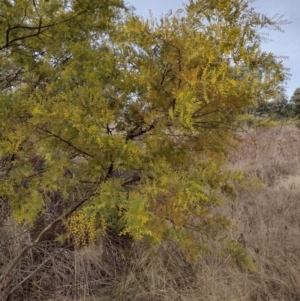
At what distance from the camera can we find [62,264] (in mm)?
3016

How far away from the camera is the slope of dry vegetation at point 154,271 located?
2645mm

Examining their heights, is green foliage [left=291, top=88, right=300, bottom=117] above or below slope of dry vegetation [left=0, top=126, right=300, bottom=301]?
above

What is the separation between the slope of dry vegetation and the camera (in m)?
2.64

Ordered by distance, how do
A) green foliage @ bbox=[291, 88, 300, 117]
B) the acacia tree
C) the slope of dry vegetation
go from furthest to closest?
green foliage @ bbox=[291, 88, 300, 117] → the slope of dry vegetation → the acacia tree

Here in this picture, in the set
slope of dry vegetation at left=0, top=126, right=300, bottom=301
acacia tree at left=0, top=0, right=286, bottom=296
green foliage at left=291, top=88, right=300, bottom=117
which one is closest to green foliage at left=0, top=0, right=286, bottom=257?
acacia tree at left=0, top=0, right=286, bottom=296

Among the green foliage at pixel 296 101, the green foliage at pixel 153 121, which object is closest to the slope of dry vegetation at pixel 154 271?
the green foliage at pixel 153 121

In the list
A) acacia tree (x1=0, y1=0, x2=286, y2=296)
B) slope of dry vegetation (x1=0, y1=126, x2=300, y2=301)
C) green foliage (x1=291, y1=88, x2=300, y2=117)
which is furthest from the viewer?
green foliage (x1=291, y1=88, x2=300, y2=117)

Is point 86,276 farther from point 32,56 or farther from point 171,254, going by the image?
point 32,56

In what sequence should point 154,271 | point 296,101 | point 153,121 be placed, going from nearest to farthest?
1. point 153,121
2. point 154,271
3. point 296,101

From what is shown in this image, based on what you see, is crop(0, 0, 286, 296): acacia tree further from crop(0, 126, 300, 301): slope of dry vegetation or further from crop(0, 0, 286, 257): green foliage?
crop(0, 126, 300, 301): slope of dry vegetation

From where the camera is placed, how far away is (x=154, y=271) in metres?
2.88

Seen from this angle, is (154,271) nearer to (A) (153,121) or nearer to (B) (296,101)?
(A) (153,121)

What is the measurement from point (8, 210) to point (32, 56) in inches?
56.4

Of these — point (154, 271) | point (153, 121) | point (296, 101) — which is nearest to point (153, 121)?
point (153, 121)
